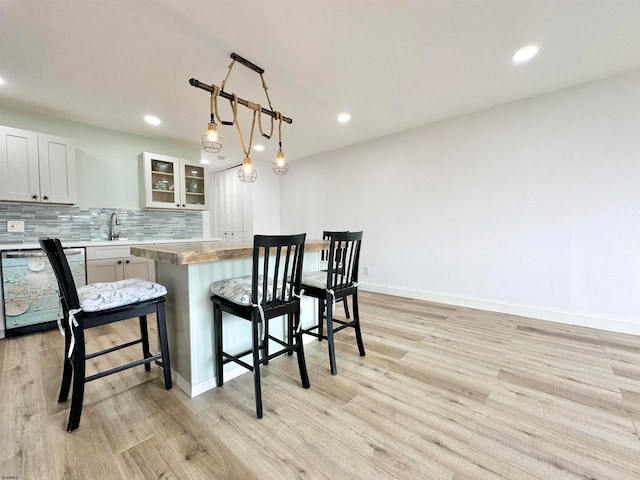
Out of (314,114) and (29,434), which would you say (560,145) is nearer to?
(314,114)

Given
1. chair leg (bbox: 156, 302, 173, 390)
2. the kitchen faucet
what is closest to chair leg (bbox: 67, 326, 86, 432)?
chair leg (bbox: 156, 302, 173, 390)

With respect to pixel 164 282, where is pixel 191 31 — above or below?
above

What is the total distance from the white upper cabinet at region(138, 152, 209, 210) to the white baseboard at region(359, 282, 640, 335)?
353cm

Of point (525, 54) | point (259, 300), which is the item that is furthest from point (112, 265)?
point (525, 54)

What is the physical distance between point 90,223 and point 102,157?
0.92m

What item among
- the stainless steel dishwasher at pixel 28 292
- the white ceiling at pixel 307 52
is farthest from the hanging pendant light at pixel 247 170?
the stainless steel dishwasher at pixel 28 292

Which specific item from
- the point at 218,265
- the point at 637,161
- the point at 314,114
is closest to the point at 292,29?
the point at 314,114

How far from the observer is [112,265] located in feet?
10.5

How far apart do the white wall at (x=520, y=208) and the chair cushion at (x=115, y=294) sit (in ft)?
11.1

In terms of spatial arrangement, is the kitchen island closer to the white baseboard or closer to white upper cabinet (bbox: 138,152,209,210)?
white upper cabinet (bbox: 138,152,209,210)

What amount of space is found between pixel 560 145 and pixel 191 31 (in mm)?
3677

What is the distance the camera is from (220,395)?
169 cm

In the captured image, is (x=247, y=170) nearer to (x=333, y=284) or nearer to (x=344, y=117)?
(x=333, y=284)

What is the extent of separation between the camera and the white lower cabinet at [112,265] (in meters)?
3.07
